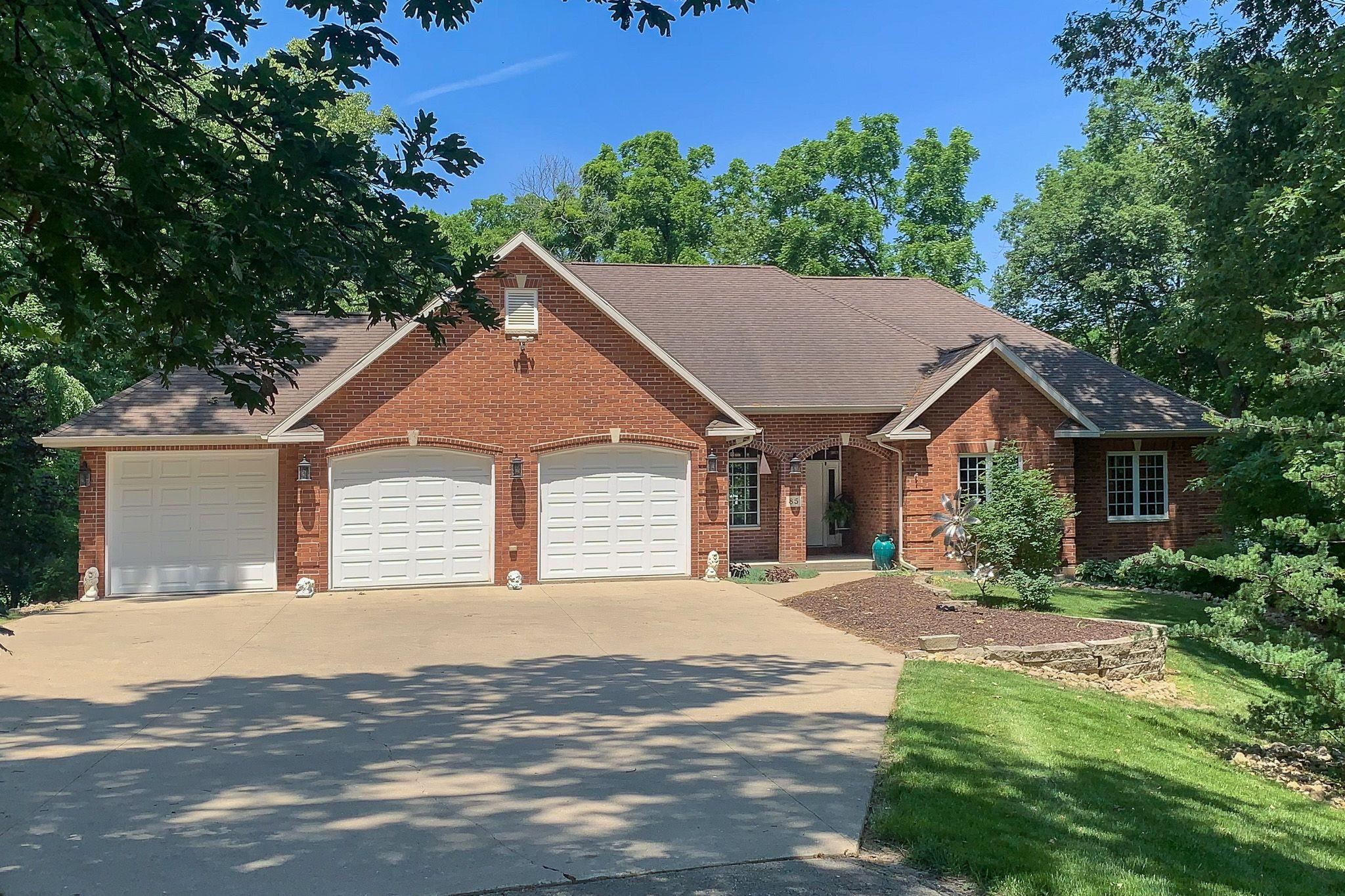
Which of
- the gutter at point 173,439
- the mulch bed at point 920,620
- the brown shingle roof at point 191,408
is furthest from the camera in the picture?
the brown shingle roof at point 191,408

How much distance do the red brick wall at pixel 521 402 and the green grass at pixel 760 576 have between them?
827 mm

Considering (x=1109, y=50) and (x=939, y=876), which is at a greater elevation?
(x=1109, y=50)

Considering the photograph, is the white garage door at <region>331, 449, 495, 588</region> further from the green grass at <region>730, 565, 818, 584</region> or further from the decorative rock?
the decorative rock

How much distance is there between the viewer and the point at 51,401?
20156 mm

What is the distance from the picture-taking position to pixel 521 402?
723 inches

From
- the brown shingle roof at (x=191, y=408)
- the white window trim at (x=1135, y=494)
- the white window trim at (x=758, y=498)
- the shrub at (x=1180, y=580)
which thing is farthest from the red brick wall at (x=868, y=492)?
the brown shingle roof at (x=191, y=408)

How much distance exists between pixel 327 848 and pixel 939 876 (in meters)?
3.35

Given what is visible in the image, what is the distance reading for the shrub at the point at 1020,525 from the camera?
50.6ft

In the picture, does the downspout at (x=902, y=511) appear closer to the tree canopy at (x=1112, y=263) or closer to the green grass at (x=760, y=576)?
the green grass at (x=760, y=576)

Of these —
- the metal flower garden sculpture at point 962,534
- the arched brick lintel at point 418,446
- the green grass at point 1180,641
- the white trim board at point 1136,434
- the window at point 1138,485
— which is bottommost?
the green grass at point 1180,641

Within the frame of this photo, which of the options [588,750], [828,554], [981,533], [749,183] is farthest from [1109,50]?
[749,183]

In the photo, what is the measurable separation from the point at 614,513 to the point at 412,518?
3.52 meters

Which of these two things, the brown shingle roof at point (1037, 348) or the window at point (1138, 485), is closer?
the brown shingle roof at point (1037, 348)

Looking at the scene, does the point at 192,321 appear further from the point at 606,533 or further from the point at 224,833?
the point at 606,533
